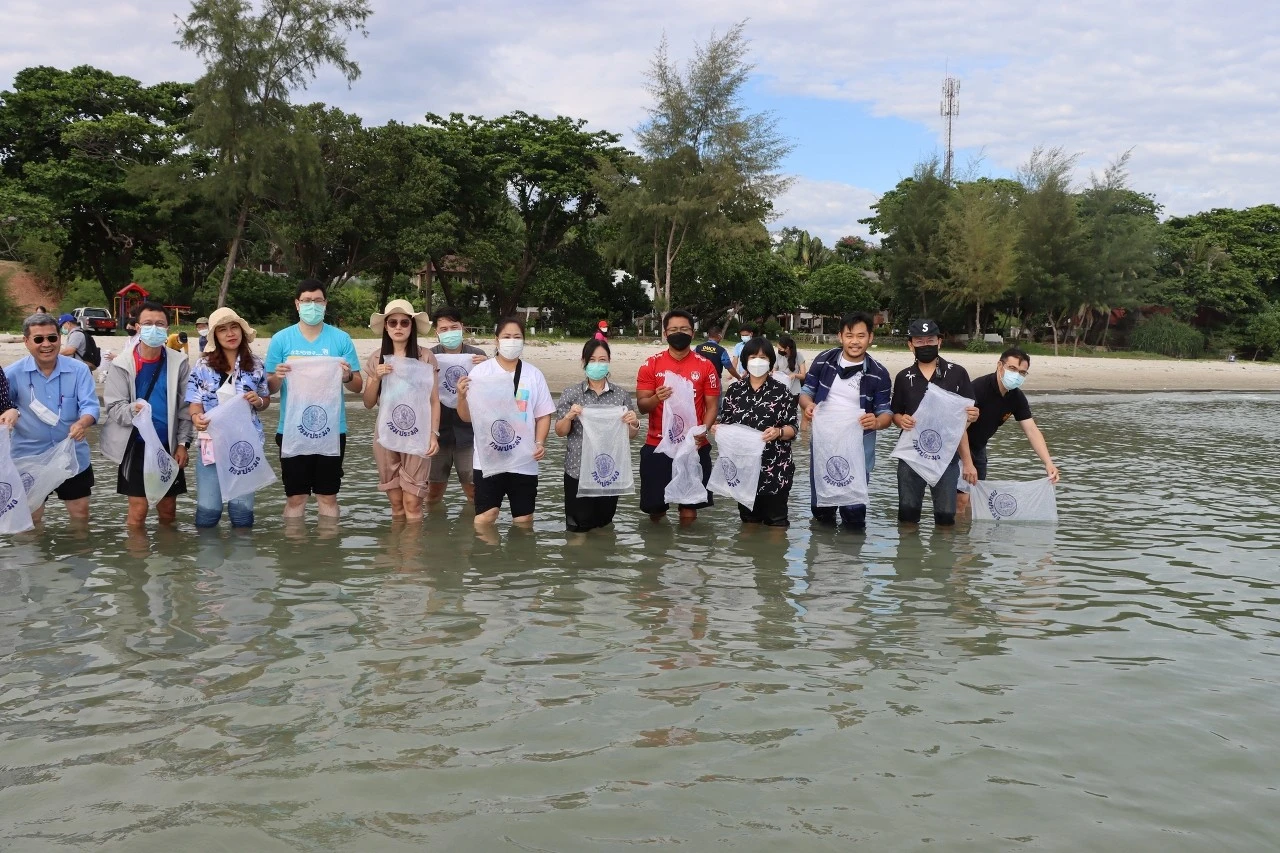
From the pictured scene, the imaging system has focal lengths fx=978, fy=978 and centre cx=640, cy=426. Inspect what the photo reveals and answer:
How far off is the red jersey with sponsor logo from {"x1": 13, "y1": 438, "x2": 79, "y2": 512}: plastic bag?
167 inches

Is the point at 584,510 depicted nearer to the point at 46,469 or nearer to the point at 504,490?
the point at 504,490

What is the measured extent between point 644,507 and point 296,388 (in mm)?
2882

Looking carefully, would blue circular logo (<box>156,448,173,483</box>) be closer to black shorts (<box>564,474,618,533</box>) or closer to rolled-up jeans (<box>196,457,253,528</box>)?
rolled-up jeans (<box>196,457,253,528</box>)

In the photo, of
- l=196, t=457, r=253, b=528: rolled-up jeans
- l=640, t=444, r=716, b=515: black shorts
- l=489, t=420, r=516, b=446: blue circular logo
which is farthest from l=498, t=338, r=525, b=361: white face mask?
l=196, t=457, r=253, b=528: rolled-up jeans

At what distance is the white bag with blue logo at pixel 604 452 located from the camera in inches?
293

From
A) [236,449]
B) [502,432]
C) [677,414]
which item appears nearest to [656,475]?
[677,414]

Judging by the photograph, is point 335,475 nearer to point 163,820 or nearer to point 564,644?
point 564,644

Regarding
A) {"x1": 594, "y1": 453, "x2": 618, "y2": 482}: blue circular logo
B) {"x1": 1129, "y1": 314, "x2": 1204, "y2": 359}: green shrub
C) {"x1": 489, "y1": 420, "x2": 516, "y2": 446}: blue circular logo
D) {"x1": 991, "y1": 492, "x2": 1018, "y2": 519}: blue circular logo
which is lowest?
{"x1": 991, "y1": 492, "x2": 1018, "y2": 519}: blue circular logo

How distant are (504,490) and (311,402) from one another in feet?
5.18

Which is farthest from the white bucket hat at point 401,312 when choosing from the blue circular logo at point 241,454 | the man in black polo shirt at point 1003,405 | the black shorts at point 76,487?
the man in black polo shirt at point 1003,405

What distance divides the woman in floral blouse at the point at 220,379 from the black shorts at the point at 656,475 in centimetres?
295

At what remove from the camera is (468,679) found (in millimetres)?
4676

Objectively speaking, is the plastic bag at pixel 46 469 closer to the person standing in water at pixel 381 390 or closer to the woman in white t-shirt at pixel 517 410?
the person standing in water at pixel 381 390

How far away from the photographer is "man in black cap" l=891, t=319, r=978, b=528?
7.85 metres
